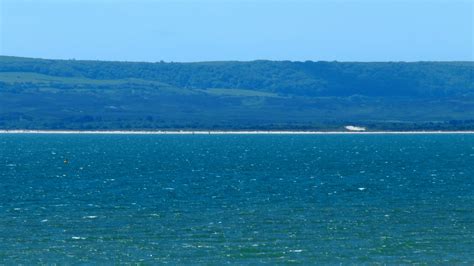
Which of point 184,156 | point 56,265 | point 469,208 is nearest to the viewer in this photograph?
point 56,265

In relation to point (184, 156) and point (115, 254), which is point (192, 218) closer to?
point (115, 254)

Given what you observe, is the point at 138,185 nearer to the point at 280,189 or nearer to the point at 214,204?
the point at 280,189

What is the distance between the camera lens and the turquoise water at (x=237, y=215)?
34.8 meters

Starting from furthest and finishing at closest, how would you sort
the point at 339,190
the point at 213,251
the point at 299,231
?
the point at 339,190
the point at 299,231
the point at 213,251

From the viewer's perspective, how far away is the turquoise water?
34812 millimetres

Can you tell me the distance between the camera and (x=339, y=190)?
56812 millimetres

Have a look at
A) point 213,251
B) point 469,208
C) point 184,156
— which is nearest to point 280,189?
point 469,208

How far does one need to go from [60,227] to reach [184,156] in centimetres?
6000

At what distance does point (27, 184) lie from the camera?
61.9 metres

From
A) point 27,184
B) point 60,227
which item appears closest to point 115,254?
point 60,227

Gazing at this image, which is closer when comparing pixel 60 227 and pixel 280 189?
pixel 60 227

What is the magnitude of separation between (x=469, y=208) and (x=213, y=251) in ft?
49.1

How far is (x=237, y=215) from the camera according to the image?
1748 inches

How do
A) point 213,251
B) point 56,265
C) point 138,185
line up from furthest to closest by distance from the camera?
point 138,185, point 213,251, point 56,265
